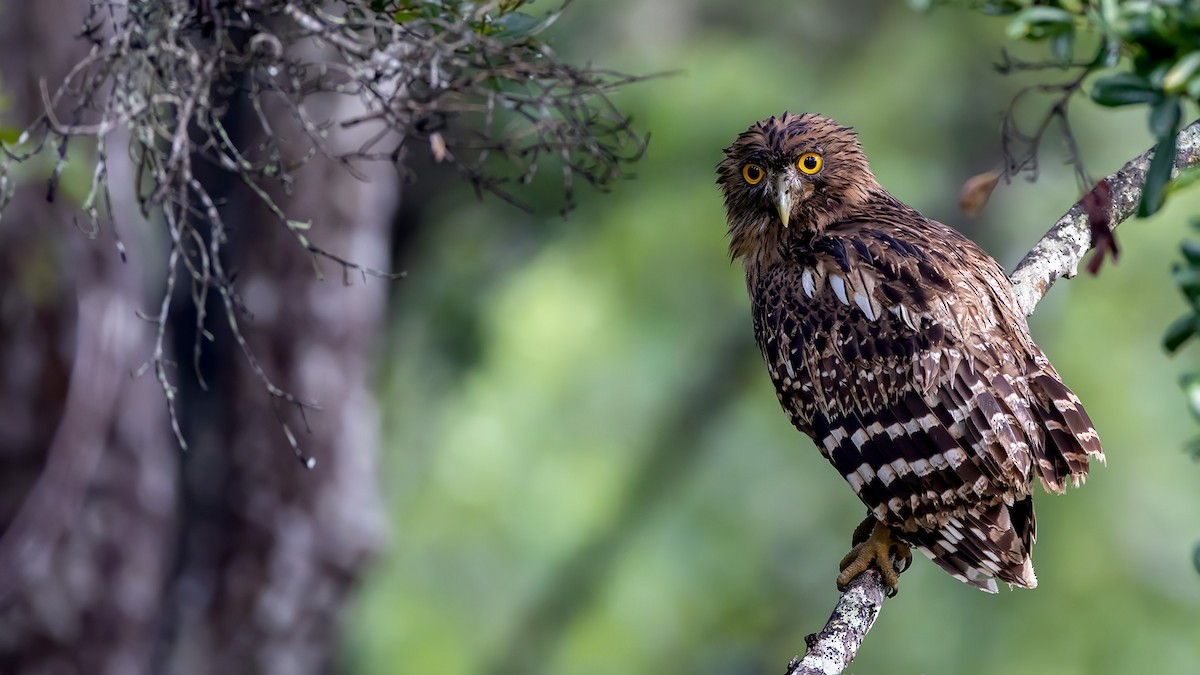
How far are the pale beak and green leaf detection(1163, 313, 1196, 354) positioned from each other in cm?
242

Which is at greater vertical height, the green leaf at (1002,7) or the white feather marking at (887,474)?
the green leaf at (1002,7)

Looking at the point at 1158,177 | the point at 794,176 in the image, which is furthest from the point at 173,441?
the point at 1158,177

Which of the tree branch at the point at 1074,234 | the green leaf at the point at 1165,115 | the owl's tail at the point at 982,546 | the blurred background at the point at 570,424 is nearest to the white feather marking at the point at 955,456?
the owl's tail at the point at 982,546

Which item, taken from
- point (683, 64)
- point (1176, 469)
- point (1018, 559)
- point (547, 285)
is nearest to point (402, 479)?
point (547, 285)

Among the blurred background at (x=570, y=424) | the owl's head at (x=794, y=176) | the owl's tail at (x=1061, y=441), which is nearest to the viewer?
the owl's tail at (x=1061, y=441)

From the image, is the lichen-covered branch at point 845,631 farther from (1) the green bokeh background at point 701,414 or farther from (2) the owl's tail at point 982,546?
(1) the green bokeh background at point 701,414

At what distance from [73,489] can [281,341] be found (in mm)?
1893

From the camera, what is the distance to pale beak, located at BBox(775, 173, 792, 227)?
13.0 feet

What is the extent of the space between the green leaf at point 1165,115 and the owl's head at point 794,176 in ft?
8.09

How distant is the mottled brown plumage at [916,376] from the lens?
346 centimetres

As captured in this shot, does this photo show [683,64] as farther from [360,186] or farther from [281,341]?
[281,341]

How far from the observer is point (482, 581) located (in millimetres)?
11789

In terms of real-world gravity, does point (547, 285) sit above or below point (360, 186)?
below

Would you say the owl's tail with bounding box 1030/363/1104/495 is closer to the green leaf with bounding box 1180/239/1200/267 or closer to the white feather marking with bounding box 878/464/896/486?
the white feather marking with bounding box 878/464/896/486
